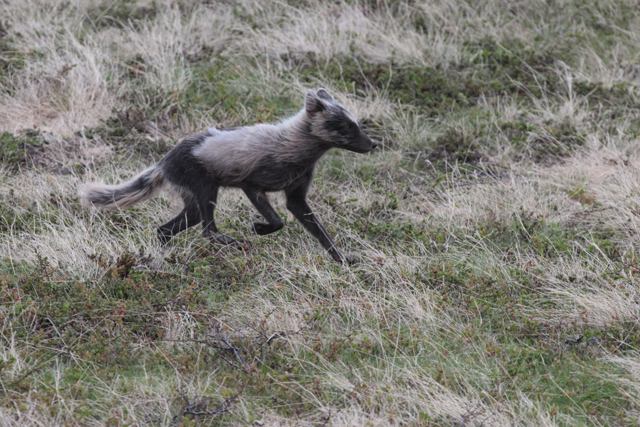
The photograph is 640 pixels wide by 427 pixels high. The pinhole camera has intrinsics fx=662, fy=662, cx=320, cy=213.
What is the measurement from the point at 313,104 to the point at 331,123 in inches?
9.6

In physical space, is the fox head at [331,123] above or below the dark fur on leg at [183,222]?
above

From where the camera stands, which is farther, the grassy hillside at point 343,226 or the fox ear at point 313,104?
the fox ear at point 313,104

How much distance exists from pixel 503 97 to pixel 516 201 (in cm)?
302

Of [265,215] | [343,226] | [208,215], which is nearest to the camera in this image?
[265,215]

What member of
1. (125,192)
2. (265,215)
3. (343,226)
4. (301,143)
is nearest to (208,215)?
(265,215)

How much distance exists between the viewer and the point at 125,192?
6246mm

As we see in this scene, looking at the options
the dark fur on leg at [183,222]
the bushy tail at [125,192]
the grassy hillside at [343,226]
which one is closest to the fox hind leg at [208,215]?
the dark fur on leg at [183,222]

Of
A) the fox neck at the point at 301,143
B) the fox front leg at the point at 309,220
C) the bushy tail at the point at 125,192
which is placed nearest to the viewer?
the fox front leg at the point at 309,220

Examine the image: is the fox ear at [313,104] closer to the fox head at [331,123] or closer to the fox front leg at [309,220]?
the fox head at [331,123]

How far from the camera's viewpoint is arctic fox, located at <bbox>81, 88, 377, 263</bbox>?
19.5 ft

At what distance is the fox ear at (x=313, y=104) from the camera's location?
6047 millimetres

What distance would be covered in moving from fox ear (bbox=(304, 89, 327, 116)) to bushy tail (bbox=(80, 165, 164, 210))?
1.51 metres

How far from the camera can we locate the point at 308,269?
5.38m

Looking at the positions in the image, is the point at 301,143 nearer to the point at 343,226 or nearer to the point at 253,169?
the point at 253,169
